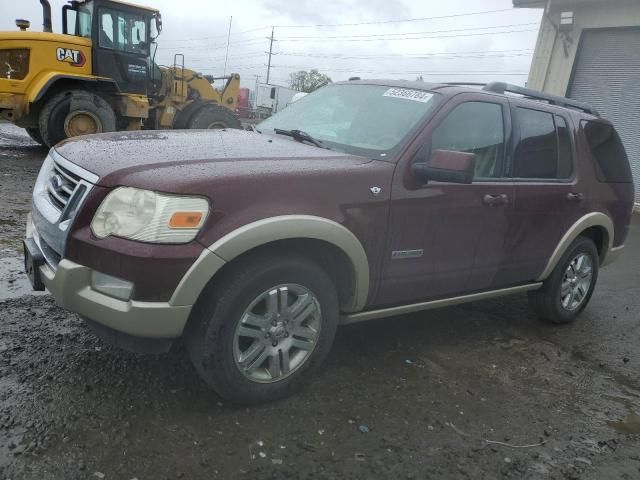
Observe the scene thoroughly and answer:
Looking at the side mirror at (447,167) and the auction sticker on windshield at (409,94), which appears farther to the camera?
the auction sticker on windshield at (409,94)

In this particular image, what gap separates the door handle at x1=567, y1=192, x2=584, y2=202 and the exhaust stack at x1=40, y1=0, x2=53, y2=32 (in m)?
10.7

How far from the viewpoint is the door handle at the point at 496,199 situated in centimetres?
363

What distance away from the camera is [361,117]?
12.1 ft

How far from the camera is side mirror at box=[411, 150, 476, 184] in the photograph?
309 centimetres

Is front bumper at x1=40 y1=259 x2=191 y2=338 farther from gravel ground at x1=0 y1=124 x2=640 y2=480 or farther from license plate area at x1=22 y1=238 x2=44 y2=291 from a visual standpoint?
gravel ground at x1=0 y1=124 x2=640 y2=480

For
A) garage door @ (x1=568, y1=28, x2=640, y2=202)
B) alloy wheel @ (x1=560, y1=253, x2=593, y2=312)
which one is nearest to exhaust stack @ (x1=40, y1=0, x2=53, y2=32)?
alloy wheel @ (x1=560, y1=253, x2=593, y2=312)

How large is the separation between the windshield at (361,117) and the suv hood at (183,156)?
218 mm

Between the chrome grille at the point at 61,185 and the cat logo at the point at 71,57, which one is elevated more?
the cat logo at the point at 71,57

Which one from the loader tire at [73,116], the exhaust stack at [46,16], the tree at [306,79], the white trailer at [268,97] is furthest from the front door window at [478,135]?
the tree at [306,79]

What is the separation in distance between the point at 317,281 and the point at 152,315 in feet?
2.91

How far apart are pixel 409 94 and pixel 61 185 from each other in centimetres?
222

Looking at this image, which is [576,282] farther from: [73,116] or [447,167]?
[73,116]

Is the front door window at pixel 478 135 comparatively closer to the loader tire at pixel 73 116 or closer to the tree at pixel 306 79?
the loader tire at pixel 73 116

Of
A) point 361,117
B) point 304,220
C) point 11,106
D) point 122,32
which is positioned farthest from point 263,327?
point 122,32
